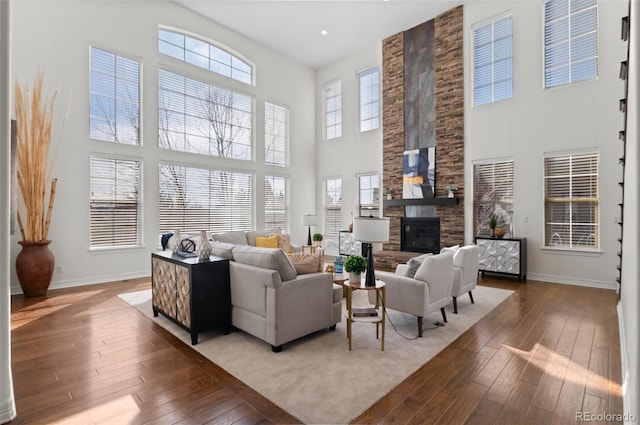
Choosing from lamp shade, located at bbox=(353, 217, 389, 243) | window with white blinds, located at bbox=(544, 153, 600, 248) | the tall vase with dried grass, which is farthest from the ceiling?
lamp shade, located at bbox=(353, 217, 389, 243)

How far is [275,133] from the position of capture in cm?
912

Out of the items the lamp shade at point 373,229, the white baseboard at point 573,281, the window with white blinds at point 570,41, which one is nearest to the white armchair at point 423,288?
the lamp shade at point 373,229

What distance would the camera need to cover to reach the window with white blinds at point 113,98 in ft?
19.2

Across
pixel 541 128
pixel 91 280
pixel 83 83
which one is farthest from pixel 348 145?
pixel 91 280

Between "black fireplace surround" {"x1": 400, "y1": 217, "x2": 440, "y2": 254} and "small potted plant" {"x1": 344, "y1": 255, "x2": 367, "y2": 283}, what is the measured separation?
4695mm

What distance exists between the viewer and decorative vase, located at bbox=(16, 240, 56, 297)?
15.5ft

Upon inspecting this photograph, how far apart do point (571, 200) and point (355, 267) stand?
196 inches

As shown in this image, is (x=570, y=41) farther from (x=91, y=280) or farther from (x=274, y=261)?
(x=91, y=280)

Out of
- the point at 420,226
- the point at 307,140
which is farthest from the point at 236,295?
the point at 307,140

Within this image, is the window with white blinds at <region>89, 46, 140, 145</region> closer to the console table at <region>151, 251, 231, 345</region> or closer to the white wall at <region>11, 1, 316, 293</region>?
the white wall at <region>11, 1, 316, 293</region>

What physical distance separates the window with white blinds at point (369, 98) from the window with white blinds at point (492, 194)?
3.14 meters

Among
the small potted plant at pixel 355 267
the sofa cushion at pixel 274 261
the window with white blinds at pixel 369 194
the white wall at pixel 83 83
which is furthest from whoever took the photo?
the window with white blinds at pixel 369 194

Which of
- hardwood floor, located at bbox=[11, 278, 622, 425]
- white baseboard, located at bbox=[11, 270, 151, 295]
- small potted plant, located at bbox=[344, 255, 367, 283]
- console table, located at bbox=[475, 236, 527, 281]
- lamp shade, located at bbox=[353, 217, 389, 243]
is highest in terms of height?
lamp shade, located at bbox=[353, 217, 389, 243]

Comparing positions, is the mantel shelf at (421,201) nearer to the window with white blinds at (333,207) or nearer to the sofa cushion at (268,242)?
the window with white blinds at (333,207)
